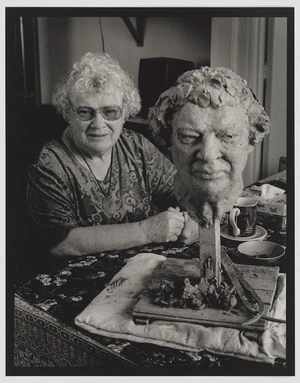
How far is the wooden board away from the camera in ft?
3.12

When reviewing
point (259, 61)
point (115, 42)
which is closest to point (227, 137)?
point (259, 61)

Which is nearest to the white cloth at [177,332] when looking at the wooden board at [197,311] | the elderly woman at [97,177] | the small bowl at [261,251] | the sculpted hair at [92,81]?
the wooden board at [197,311]

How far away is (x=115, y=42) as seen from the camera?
73.0 inches

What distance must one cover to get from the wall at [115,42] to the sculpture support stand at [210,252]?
2.22 feet

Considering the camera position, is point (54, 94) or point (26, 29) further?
point (54, 94)

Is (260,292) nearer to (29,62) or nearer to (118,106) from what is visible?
(118,106)

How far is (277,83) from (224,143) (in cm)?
84

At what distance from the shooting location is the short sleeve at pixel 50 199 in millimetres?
1438

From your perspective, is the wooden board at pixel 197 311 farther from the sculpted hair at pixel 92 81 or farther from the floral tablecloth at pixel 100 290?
the sculpted hair at pixel 92 81

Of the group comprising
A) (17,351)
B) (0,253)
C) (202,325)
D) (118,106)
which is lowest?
(17,351)

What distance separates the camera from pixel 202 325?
0.96 meters

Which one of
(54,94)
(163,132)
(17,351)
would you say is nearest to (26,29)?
(54,94)

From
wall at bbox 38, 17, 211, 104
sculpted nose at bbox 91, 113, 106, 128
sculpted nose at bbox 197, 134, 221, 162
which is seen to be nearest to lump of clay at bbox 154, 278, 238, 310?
sculpted nose at bbox 197, 134, 221, 162

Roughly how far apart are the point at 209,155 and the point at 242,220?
1.65 ft
